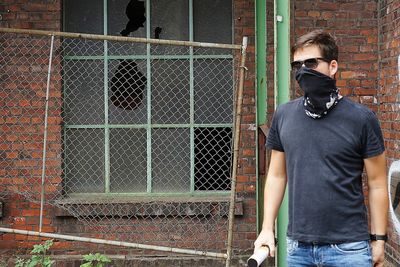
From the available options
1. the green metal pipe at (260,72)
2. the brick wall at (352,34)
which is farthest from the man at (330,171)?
the brick wall at (352,34)

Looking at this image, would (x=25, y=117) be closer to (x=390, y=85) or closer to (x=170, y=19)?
(x=170, y=19)

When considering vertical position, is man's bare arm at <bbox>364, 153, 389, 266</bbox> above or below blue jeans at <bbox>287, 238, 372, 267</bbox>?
above

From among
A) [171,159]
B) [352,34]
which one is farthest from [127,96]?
[352,34]

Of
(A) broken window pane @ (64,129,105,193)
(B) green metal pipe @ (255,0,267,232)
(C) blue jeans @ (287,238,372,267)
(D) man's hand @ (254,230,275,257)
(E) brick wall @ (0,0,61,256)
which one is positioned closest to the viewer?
(C) blue jeans @ (287,238,372,267)

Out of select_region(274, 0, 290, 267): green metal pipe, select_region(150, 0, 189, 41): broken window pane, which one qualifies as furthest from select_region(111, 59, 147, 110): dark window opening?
select_region(274, 0, 290, 267): green metal pipe

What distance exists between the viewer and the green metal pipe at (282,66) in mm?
4426

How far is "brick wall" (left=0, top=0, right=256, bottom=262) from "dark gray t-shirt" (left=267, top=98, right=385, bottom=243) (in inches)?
114

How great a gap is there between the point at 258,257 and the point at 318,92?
0.88 meters

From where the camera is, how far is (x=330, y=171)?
295cm

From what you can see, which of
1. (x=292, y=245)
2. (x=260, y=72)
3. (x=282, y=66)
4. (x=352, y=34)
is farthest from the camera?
(x=260, y=72)

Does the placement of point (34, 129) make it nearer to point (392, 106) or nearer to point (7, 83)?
point (7, 83)

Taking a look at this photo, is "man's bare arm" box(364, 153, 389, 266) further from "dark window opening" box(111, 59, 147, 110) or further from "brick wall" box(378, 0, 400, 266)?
"dark window opening" box(111, 59, 147, 110)

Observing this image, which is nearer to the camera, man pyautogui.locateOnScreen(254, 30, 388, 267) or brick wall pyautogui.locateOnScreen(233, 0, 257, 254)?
man pyautogui.locateOnScreen(254, 30, 388, 267)

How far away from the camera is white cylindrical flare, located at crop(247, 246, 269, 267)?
9.62 ft
